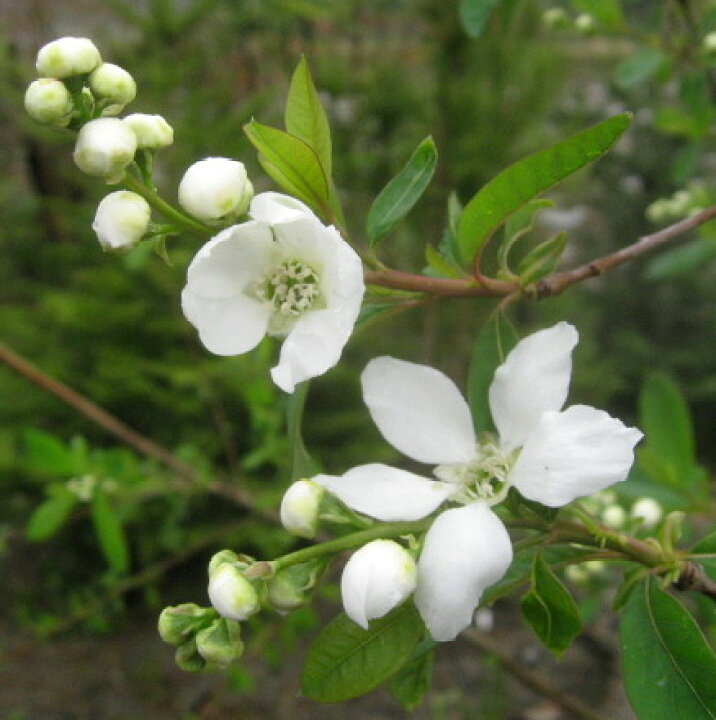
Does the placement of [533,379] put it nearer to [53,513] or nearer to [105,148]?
[105,148]

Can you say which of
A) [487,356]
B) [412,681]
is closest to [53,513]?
[412,681]

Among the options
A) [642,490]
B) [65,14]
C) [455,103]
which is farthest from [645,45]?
[65,14]

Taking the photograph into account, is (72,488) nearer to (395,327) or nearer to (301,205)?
(301,205)

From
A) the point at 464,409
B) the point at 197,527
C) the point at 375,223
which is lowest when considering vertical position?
the point at 197,527

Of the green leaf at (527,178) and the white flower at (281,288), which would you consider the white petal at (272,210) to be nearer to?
the white flower at (281,288)

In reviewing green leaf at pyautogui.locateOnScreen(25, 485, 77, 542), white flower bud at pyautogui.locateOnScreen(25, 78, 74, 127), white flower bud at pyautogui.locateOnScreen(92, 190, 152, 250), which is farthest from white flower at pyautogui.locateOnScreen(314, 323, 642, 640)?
green leaf at pyautogui.locateOnScreen(25, 485, 77, 542)

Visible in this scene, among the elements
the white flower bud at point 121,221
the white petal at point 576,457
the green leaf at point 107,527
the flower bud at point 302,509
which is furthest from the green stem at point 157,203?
the green leaf at point 107,527

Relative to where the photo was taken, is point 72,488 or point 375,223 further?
point 72,488
